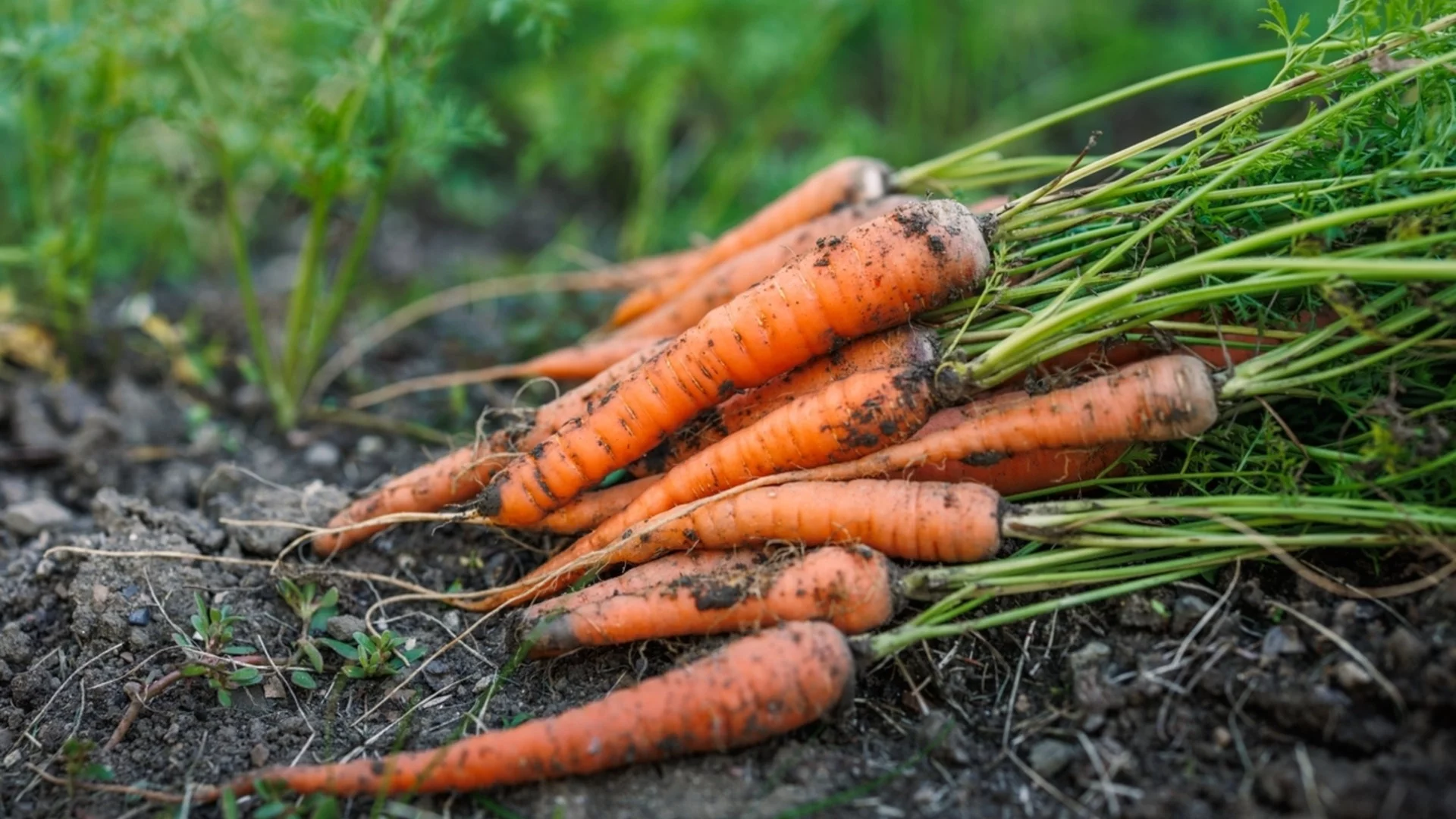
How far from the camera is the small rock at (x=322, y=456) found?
377 cm

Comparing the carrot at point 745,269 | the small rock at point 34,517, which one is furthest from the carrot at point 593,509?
the small rock at point 34,517

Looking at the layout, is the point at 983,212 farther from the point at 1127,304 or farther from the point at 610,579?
the point at 610,579

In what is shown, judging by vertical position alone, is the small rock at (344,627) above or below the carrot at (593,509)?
below

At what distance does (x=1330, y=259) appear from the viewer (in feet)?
7.75

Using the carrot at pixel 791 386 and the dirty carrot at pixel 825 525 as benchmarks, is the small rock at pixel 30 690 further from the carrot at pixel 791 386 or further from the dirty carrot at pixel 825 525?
the carrot at pixel 791 386

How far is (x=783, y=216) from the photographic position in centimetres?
378

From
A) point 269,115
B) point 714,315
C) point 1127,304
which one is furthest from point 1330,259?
point 269,115

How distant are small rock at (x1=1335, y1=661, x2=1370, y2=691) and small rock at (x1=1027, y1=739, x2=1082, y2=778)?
23.0 inches

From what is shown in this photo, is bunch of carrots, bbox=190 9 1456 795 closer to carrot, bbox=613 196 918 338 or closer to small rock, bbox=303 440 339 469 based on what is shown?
carrot, bbox=613 196 918 338

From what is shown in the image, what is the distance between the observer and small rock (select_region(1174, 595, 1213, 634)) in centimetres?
253

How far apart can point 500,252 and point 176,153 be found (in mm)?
1628

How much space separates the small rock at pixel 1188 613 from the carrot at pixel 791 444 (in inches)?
30.5

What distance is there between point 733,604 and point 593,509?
672 millimetres

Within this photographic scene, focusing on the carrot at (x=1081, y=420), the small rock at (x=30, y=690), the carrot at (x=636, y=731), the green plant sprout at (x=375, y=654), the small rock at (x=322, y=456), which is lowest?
the carrot at (x=636, y=731)
